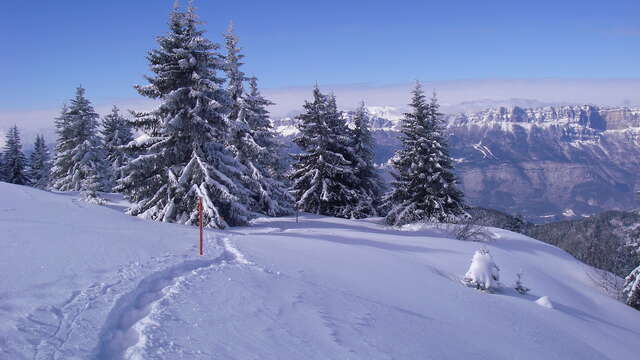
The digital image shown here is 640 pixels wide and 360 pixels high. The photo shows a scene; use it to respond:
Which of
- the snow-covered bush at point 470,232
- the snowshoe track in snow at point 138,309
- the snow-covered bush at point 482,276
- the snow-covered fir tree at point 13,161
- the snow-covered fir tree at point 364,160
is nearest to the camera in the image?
the snowshoe track in snow at point 138,309

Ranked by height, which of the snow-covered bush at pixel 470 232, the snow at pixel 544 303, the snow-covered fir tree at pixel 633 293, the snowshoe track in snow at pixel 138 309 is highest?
the snowshoe track in snow at pixel 138 309

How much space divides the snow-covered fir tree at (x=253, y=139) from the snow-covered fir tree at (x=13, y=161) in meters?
31.3

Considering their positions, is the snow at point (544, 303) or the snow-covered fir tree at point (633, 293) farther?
the snow-covered fir tree at point (633, 293)

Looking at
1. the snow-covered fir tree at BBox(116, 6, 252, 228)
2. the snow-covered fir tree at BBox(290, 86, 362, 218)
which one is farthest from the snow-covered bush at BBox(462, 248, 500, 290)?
the snow-covered fir tree at BBox(290, 86, 362, 218)

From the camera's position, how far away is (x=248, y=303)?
6461 mm

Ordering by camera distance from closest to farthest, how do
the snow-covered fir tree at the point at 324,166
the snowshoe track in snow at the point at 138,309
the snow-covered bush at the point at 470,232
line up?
1. the snowshoe track in snow at the point at 138,309
2. the snow-covered bush at the point at 470,232
3. the snow-covered fir tree at the point at 324,166

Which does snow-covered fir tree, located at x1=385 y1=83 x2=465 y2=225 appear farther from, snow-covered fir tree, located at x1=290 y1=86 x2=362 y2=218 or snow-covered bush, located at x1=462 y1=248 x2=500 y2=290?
snow-covered bush, located at x1=462 y1=248 x2=500 y2=290

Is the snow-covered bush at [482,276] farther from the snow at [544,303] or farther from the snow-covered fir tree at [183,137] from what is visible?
the snow-covered fir tree at [183,137]

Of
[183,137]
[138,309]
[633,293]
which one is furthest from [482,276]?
[183,137]

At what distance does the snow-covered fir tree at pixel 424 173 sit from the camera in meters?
26.0

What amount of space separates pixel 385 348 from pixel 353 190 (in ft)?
78.1

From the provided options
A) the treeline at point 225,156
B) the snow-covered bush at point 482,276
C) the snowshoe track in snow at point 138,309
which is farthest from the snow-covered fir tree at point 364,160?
the snowshoe track in snow at point 138,309

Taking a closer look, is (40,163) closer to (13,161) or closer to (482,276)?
(13,161)

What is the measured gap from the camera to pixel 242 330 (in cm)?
545
